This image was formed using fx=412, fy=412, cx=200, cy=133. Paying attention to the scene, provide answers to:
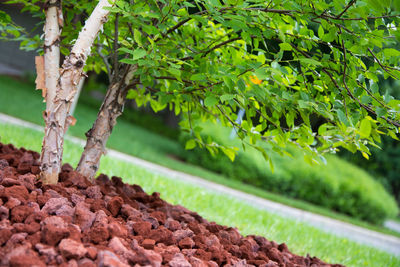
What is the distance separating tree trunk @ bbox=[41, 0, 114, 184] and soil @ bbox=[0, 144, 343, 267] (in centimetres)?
12

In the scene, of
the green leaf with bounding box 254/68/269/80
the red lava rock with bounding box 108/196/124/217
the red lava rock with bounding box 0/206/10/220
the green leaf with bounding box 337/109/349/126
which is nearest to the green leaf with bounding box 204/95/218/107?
the green leaf with bounding box 254/68/269/80

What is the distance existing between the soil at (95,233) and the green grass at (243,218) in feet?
4.25

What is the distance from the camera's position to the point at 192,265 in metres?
1.82

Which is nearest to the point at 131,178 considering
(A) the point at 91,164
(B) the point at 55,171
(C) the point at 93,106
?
(A) the point at 91,164

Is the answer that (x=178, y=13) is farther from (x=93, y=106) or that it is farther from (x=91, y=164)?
(x=93, y=106)

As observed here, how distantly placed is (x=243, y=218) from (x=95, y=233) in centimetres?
315

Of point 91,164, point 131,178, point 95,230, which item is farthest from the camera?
point 131,178

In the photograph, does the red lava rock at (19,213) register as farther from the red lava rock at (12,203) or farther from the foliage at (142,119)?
the foliage at (142,119)

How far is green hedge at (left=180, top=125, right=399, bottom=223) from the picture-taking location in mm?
9938

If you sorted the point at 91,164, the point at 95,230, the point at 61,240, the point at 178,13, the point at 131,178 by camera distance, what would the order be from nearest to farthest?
→ the point at 61,240 < the point at 95,230 < the point at 178,13 < the point at 91,164 < the point at 131,178

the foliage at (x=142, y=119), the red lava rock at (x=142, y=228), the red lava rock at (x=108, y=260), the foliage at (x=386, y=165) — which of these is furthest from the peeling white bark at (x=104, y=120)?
the foliage at (x=386, y=165)

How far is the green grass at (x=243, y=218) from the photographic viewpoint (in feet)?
13.2

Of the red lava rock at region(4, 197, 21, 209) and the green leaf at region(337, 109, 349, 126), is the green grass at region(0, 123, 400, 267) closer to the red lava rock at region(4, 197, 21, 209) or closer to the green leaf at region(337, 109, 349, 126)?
the green leaf at region(337, 109, 349, 126)

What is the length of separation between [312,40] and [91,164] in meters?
1.63
